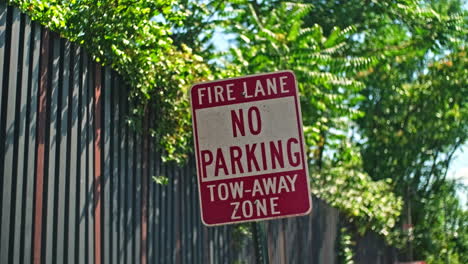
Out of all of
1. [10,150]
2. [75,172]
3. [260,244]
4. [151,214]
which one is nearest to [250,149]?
[260,244]

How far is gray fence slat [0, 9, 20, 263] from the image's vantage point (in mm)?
4734

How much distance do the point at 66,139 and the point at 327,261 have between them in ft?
30.1

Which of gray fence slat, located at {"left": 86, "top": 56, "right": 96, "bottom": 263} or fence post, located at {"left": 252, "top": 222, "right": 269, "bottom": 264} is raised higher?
gray fence slat, located at {"left": 86, "top": 56, "right": 96, "bottom": 263}

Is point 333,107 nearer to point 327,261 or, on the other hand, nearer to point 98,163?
point 327,261

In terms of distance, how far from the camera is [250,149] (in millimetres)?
4129

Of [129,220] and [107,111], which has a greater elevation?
[107,111]

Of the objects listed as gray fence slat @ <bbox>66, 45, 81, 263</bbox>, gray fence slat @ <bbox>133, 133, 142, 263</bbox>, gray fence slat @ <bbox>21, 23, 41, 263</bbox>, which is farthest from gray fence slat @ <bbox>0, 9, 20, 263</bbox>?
gray fence slat @ <bbox>133, 133, 142, 263</bbox>

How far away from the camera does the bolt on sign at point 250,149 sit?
13.4ft

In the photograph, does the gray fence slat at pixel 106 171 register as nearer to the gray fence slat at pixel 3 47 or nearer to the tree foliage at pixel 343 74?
the tree foliage at pixel 343 74

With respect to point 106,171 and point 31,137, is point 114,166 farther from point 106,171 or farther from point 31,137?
point 31,137

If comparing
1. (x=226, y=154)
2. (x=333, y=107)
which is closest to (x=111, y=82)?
(x=226, y=154)

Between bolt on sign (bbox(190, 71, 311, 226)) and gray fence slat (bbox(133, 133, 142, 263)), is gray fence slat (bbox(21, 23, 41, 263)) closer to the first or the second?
bolt on sign (bbox(190, 71, 311, 226))

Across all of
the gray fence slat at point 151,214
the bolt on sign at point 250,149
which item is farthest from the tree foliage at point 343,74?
the bolt on sign at point 250,149

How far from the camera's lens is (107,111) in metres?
6.28
